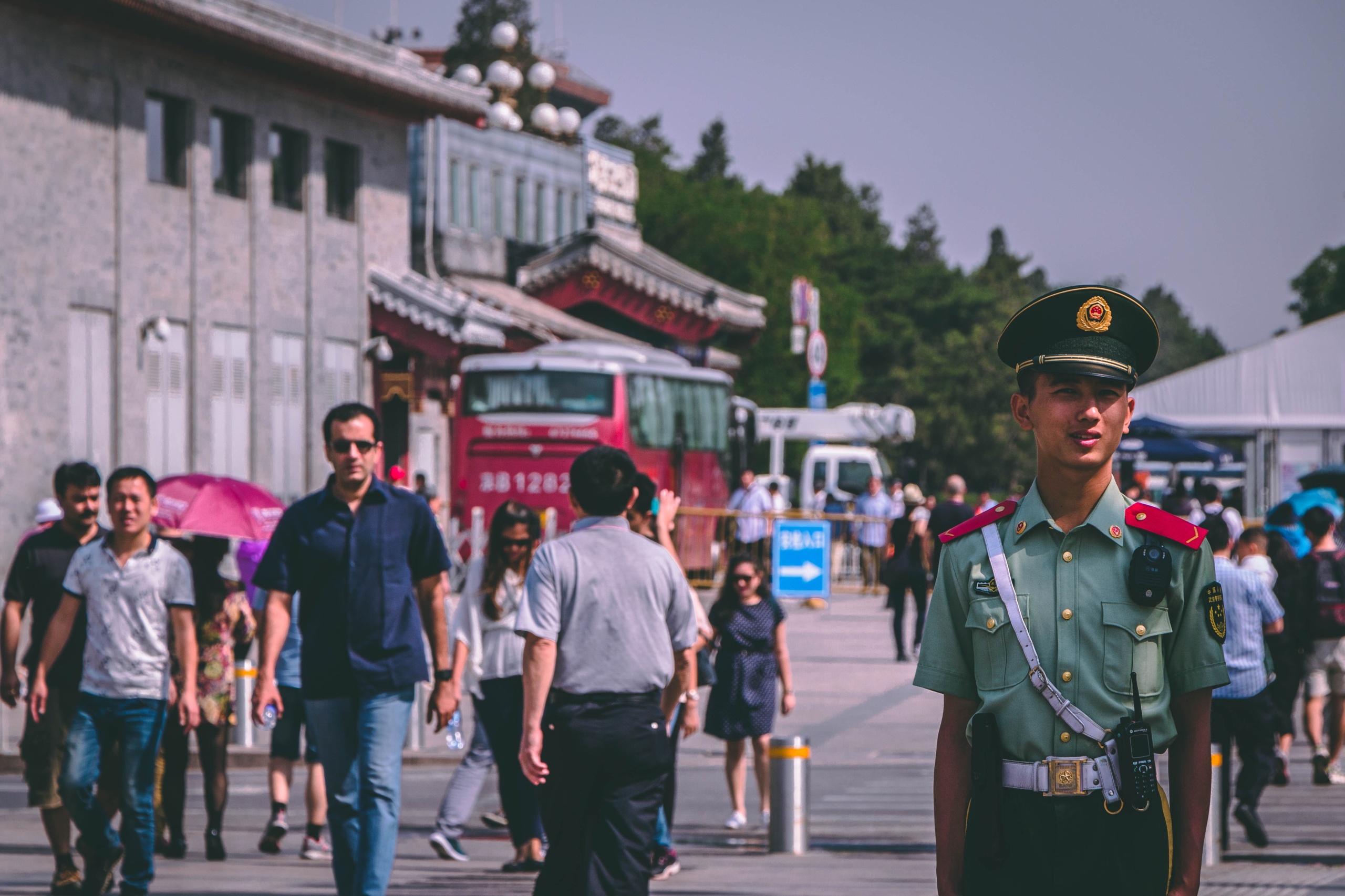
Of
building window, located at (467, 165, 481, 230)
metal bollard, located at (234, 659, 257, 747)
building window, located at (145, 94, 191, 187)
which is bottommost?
metal bollard, located at (234, 659, 257, 747)

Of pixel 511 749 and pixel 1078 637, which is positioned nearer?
pixel 1078 637

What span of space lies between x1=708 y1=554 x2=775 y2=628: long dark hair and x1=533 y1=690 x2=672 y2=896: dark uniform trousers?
4.43m

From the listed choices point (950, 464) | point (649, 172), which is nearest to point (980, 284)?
point (950, 464)

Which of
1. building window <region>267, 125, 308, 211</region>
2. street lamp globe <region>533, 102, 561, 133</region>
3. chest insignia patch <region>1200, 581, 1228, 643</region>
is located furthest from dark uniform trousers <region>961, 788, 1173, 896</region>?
street lamp globe <region>533, 102, 561, 133</region>

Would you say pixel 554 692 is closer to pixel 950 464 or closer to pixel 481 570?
pixel 481 570

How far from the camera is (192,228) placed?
81.5ft

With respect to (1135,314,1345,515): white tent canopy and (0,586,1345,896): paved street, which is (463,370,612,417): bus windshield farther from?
(0,586,1345,896): paved street

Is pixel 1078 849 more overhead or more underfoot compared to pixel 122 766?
more overhead

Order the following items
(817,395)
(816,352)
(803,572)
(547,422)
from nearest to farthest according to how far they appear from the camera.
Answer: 1. (803,572)
2. (547,422)
3. (817,395)
4. (816,352)

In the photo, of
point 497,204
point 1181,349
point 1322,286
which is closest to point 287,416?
point 497,204

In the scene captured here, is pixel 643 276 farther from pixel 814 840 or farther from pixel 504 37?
pixel 814 840

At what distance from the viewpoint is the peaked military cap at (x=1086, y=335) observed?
3.52m

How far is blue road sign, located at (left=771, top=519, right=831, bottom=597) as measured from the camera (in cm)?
2109

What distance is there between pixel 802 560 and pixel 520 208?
1981 cm
